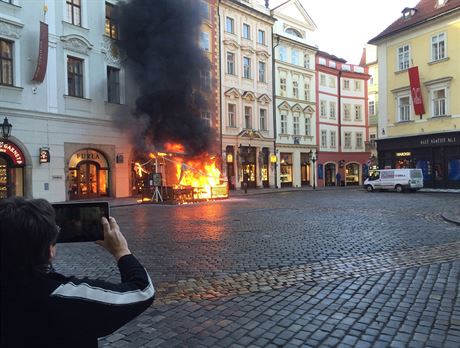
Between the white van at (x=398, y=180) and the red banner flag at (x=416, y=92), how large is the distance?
4.54 metres

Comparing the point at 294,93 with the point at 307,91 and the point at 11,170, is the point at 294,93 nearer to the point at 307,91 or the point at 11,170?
the point at 307,91

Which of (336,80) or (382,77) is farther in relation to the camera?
(336,80)

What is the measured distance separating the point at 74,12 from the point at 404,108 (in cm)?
2474

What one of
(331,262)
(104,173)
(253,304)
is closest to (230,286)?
(253,304)

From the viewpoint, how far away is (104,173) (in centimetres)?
2541

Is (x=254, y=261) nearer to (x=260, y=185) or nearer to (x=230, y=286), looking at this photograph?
(x=230, y=286)

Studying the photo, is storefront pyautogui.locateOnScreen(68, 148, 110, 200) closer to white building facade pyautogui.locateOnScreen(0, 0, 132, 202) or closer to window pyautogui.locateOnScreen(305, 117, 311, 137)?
white building facade pyautogui.locateOnScreen(0, 0, 132, 202)

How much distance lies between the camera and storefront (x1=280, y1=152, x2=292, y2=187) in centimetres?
4088

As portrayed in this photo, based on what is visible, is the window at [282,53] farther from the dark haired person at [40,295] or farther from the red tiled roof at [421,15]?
the dark haired person at [40,295]

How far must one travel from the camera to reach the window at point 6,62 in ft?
65.2

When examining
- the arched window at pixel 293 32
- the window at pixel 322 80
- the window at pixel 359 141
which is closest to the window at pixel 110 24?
the arched window at pixel 293 32

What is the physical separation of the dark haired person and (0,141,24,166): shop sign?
2058 cm

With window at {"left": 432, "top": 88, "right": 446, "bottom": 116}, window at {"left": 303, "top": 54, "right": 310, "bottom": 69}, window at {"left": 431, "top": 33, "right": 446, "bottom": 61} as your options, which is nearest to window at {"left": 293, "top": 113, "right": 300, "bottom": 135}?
window at {"left": 303, "top": 54, "right": 310, "bottom": 69}

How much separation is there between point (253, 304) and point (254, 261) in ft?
7.63
